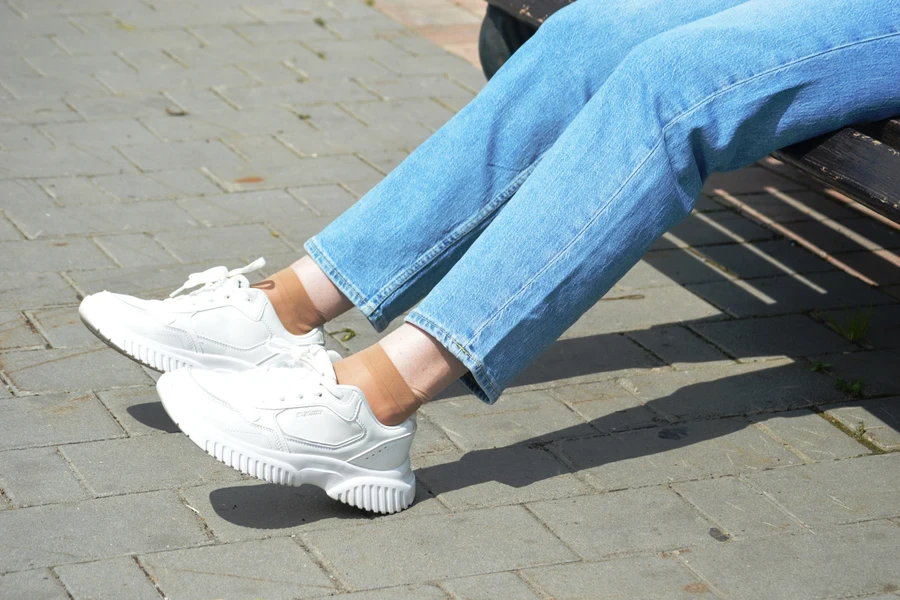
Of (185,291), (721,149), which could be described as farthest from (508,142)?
(185,291)

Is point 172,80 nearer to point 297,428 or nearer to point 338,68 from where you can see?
point 338,68

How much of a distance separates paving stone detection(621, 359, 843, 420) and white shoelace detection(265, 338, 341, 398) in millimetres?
808

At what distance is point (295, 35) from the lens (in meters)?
5.29

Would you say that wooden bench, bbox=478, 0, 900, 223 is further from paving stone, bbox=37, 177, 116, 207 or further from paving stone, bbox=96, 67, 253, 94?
paving stone, bbox=96, 67, 253, 94

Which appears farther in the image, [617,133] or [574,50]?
[574,50]

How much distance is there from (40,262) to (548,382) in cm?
142

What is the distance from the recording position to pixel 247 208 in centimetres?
358

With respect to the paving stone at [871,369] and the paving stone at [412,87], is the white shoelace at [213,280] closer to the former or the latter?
the paving stone at [871,369]

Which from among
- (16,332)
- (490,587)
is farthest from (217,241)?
(490,587)

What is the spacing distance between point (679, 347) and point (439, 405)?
26.9 inches

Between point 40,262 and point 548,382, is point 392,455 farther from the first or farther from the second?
point 40,262

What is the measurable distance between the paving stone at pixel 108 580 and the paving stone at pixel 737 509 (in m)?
1.02

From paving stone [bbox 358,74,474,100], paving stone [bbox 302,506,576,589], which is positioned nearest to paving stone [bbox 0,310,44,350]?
paving stone [bbox 302,506,576,589]

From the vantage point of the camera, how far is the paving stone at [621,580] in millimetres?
1960
